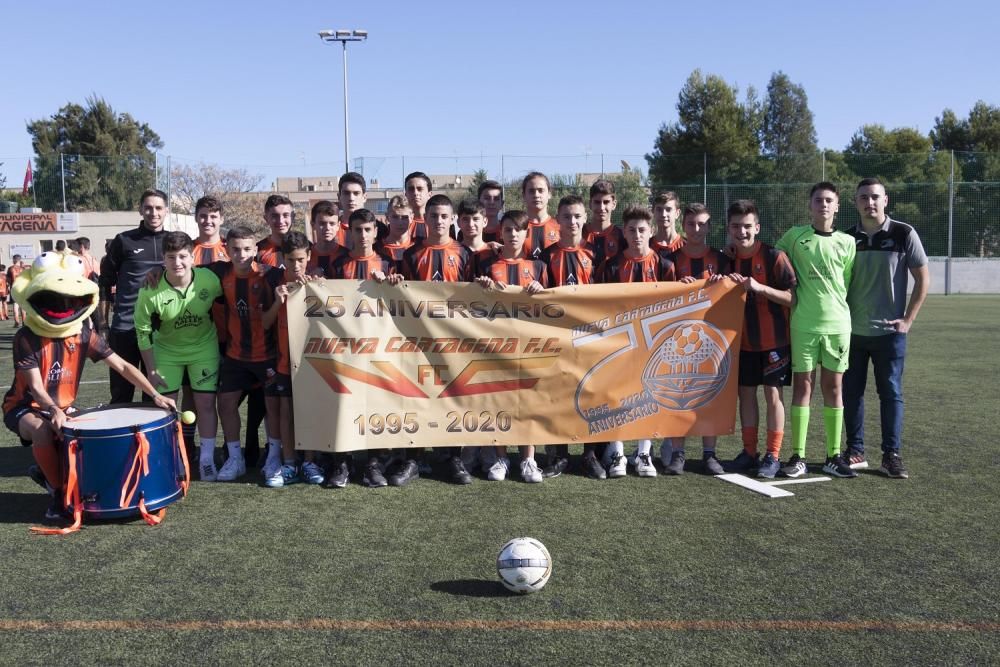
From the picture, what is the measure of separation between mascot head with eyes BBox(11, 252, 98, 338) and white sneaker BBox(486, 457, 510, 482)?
9.09ft

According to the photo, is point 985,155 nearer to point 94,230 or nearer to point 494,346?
point 494,346

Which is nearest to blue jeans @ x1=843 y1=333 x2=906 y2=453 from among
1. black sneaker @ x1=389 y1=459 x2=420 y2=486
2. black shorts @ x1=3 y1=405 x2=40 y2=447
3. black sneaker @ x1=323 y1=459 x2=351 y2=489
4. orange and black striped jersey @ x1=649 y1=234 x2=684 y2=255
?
orange and black striped jersey @ x1=649 y1=234 x2=684 y2=255

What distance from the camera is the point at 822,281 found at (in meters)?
5.49

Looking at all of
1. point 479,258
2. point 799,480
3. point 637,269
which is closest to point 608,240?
point 637,269

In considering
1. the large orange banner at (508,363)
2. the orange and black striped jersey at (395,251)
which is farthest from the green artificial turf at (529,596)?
the orange and black striped jersey at (395,251)

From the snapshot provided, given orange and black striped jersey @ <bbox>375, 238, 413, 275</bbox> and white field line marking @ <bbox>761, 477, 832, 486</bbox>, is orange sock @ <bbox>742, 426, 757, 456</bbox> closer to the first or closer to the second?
white field line marking @ <bbox>761, 477, 832, 486</bbox>

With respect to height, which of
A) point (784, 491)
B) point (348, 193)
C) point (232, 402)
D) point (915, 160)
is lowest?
point (784, 491)

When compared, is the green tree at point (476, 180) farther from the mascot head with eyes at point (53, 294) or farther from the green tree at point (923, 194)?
the mascot head with eyes at point (53, 294)

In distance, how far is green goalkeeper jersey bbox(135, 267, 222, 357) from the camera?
546 centimetres

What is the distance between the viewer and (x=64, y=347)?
16.1ft

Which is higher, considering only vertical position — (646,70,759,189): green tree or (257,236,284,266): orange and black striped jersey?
(646,70,759,189): green tree

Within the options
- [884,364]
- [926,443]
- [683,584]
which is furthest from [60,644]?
[926,443]

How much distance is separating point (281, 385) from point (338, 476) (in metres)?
0.74

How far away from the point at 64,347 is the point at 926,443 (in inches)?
248
